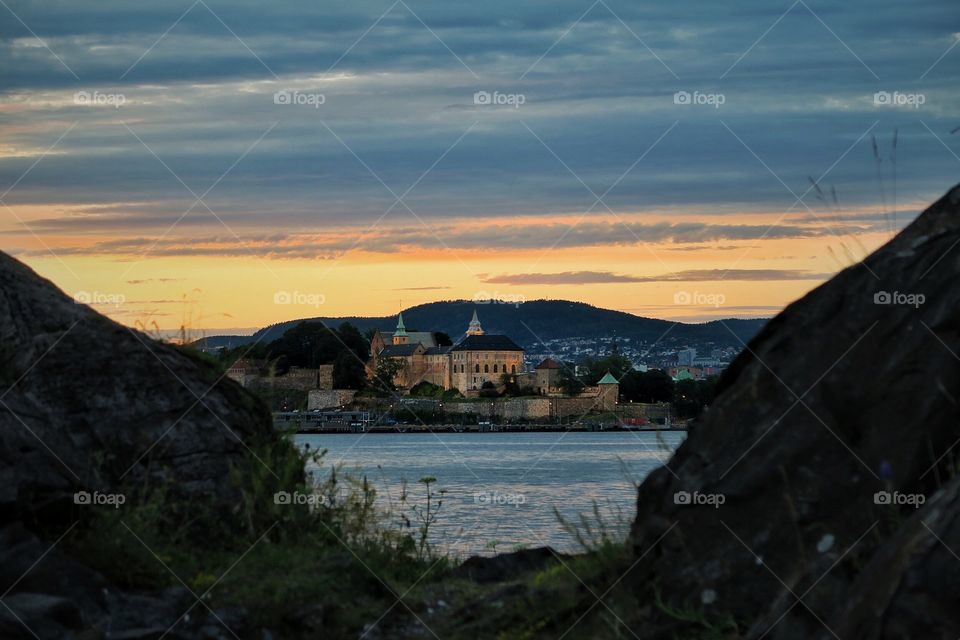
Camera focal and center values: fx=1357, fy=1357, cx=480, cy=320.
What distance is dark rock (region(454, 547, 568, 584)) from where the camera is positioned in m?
9.11

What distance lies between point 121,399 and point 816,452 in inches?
197

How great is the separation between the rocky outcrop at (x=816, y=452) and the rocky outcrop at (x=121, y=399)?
11.6 ft

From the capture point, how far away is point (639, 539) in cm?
707

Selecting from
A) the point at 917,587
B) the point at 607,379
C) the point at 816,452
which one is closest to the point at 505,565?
the point at 816,452

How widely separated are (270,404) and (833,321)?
193 inches

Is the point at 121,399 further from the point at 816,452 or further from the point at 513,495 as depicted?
the point at 513,495

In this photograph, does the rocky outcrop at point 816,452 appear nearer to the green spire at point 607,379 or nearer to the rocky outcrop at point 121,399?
the rocky outcrop at point 121,399

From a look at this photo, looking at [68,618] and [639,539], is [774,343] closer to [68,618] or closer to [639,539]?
[639,539]

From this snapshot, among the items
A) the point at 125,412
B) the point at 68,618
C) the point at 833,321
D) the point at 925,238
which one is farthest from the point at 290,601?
the point at 925,238

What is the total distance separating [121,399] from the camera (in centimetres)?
945

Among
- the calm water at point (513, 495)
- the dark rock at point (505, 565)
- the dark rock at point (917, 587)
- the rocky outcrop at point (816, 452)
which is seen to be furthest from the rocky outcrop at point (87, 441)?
the dark rock at point (917, 587)

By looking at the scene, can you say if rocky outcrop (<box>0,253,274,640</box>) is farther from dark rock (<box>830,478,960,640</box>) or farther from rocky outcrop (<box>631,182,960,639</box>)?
dark rock (<box>830,478,960,640</box>)

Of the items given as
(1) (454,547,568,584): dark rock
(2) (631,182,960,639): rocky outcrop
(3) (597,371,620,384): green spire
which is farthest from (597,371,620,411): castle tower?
(2) (631,182,960,639): rocky outcrop

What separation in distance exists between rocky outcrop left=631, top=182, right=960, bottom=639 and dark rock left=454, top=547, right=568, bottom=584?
7.04 ft
